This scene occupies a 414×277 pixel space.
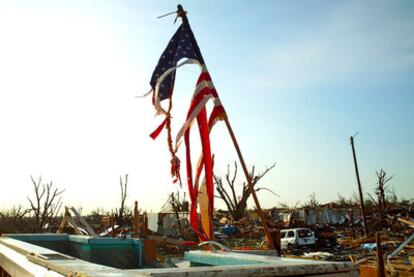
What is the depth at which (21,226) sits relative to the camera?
94.7 feet

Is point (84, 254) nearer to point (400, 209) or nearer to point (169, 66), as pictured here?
point (169, 66)

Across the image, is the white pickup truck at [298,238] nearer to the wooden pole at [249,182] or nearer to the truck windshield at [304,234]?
the truck windshield at [304,234]

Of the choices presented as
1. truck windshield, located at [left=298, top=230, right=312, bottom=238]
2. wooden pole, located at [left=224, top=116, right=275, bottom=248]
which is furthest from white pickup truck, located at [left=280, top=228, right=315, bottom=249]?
wooden pole, located at [left=224, top=116, right=275, bottom=248]

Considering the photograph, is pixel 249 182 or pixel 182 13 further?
pixel 182 13

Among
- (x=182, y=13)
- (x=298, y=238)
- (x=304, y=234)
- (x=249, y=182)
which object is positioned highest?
(x=182, y=13)

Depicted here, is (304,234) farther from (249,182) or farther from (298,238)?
(249,182)

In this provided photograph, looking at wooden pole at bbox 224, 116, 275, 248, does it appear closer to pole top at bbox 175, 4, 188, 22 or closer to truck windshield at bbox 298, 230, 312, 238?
pole top at bbox 175, 4, 188, 22

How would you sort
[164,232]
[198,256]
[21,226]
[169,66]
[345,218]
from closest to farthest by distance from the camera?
1. [198,256]
2. [169,66]
3. [21,226]
4. [164,232]
5. [345,218]

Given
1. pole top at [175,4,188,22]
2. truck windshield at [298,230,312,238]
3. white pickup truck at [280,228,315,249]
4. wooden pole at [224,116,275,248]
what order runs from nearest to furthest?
wooden pole at [224,116,275,248], pole top at [175,4,188,22], white pickup truck at [280,228,315,249], truck windshield at [298,230,312,238]

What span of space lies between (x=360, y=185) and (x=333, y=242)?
190 inches

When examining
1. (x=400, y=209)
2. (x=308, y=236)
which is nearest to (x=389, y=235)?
(x=308, y=236)

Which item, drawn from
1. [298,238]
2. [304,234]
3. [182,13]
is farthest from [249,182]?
[304,234]

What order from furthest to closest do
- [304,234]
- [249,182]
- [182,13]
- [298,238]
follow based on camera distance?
[304,234]
[298,238]
[182,13]
[249,182]

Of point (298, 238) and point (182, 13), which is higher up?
point (182, 13)
